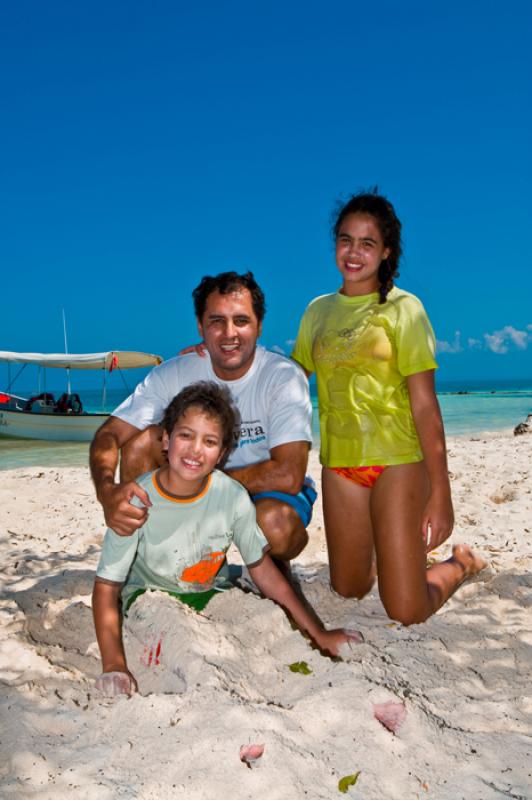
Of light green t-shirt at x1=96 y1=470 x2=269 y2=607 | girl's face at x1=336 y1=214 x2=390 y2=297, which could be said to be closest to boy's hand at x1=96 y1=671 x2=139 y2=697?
light green t-shirt at x1=96 y1=470 x2=269 y2=607

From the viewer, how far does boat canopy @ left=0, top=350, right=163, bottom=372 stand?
18.5 meters

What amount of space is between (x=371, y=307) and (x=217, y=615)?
1.72 meters

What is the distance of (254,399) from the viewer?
3.57 m

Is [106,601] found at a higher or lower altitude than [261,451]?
lower

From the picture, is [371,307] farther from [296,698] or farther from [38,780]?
[38,780]

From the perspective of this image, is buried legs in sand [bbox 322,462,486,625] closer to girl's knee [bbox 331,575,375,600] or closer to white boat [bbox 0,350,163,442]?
girl's knee [bbox 331,575,375,600]

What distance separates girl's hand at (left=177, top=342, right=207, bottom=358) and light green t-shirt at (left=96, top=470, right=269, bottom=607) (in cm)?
98

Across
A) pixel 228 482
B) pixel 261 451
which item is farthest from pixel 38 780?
pixel 261 451

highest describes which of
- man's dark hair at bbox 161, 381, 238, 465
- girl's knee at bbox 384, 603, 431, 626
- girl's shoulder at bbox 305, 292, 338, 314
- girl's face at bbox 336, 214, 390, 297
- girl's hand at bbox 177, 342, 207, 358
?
girl's face at bbox 336, 214, 390, 297

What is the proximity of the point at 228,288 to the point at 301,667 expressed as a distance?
6.30ft

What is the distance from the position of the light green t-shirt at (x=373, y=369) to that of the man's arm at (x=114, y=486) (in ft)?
3.88

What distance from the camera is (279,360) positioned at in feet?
11.9

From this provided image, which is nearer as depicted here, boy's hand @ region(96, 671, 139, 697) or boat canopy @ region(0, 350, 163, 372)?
boy's hand @ region(96, 671, 139, 697)

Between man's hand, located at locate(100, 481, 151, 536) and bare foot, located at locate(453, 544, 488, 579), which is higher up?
man's hand, located at locate(100, 481, 151, 536)
